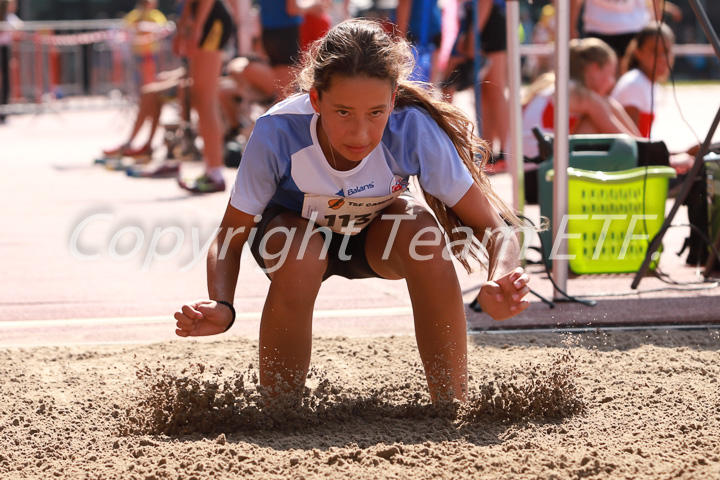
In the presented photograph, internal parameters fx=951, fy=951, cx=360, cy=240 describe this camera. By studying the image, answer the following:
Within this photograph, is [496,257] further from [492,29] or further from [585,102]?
[492,29]

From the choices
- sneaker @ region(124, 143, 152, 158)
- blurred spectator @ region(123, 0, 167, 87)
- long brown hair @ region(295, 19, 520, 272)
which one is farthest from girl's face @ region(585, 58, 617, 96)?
blurred spectator @ region(123, 0, 167, 87)

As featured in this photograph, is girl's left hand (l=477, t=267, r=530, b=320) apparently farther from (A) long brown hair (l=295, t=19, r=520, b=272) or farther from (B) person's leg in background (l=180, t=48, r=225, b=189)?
(B) person's leg in background (l=180, t=48, r=225, b=189)

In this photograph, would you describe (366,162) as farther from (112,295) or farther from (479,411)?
(112,295)

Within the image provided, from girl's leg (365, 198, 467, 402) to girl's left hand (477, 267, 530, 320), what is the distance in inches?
12.4

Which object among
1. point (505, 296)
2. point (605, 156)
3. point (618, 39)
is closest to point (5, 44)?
point (618, 39)

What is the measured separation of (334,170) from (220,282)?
483 millimetres

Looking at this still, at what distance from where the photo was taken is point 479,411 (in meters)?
2.86

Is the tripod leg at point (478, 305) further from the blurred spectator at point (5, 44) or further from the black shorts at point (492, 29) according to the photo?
the blurred spectator at point (5, 44)

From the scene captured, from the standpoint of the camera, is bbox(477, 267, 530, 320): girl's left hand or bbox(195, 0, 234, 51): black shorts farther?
bbox(195, 0, 234, 51): black shorts

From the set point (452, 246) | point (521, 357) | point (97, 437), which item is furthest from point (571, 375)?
point (97, 437)

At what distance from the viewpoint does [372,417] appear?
9.54 feet

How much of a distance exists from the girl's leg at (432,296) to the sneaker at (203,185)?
4910 millimetres

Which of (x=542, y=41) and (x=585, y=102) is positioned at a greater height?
(x=542, y=41)

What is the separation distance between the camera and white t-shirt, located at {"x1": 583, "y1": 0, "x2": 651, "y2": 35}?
26.3 ft
